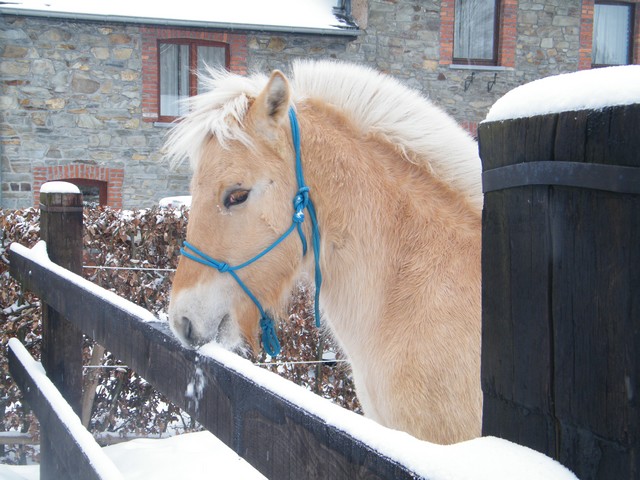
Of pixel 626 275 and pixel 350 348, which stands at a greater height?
pixel 626 275

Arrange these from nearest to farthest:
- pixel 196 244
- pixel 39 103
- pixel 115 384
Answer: pixel 196 244 → pixel 115 384 → pixel 39 103


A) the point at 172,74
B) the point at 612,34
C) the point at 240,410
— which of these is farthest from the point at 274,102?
the point at 612,34

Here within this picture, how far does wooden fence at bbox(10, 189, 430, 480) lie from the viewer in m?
0.91

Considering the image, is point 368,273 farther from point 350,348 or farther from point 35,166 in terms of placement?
point 35,166

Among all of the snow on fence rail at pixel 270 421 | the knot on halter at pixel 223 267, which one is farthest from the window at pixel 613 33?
the snow on fence rail at pixel 270 421

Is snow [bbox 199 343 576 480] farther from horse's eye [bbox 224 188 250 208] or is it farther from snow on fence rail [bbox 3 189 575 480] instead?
horse's eye [bbox 224 188 250 208]

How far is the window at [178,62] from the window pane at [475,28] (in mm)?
5341

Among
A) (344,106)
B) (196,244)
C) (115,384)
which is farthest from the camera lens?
(115,384)

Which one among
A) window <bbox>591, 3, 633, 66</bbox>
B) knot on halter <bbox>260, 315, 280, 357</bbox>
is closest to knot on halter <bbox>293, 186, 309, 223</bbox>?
knot on halter <bbox>260, 315, 280, 357</bbox>

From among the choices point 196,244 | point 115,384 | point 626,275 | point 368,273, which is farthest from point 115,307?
point 115,384

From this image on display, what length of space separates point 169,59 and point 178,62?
0.60ft

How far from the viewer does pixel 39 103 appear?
1060 cm

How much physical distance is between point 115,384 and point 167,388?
3.59 m

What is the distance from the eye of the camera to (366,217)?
2309mm
